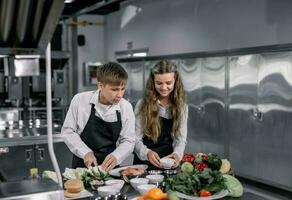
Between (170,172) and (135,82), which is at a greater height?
(135,82)

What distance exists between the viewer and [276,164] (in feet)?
12.7

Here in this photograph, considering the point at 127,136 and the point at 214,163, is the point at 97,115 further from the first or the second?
the point at 214,163

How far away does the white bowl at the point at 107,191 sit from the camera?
170 centimetres

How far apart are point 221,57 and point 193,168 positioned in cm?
257

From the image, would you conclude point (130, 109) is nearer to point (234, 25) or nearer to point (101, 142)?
point (101, 142)

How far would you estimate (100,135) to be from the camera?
2.40 metres

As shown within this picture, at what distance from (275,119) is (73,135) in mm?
2385

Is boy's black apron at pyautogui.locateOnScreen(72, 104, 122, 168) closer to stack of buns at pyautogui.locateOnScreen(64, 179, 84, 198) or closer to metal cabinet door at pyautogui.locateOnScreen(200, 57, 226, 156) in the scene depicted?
stack of buns at pyautogui.locateOnScreen(64, 179, 84, 198)

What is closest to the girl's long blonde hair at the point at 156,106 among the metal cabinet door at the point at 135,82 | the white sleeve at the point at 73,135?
the white sleeve at the point at 73,135

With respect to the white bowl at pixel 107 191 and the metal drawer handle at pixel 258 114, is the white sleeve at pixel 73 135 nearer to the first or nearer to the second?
the white bowl at pixel 107 191

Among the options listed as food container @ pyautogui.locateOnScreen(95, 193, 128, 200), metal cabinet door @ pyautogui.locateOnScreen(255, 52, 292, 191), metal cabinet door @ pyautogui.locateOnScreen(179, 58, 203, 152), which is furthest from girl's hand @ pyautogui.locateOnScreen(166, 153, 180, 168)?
metal cabinet door @ pyautogui.locateOnScreen(179, 58, 203, 152)

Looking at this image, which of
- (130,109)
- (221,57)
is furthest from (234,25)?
(130,109)

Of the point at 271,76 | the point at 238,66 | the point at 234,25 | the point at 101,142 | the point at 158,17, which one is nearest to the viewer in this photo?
the point at 101,142

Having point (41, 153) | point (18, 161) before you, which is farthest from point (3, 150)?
point (41, 153)
